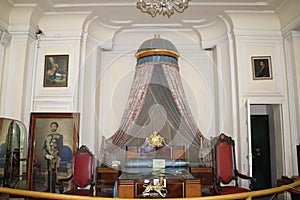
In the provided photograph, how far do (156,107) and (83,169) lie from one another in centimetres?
167

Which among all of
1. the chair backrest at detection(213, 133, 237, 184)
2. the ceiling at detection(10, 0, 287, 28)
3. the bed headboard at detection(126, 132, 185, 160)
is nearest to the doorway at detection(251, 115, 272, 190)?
the bed headboard at detection(126, 132, 185, 160)

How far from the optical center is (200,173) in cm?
507

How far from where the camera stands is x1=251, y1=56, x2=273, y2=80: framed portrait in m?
5.16

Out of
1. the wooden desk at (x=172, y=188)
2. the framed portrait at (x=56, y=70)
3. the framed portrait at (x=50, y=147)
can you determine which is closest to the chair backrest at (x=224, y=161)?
the wooden desk at (x=172, y=188)

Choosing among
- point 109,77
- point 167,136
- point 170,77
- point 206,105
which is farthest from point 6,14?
point 206,105

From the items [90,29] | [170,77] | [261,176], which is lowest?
[261,176]

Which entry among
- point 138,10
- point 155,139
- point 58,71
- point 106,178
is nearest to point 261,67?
point 155,139

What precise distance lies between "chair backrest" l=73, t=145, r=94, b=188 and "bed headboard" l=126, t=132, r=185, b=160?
1119mm

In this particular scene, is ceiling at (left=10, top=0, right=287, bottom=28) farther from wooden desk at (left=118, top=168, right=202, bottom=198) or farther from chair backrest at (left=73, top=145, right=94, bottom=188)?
wooden desk at (left=118, top=168, right=202, bottom=198)

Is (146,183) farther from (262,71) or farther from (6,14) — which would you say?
(6,14)

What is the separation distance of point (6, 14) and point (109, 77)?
2.13 m

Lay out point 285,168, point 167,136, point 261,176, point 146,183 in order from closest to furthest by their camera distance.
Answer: point 146,183 → point 285,168 → point 167,136 → point 261,176

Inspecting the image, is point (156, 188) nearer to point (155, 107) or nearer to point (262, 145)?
point (155, 107)

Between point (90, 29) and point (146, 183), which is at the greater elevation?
point (90, 29)
